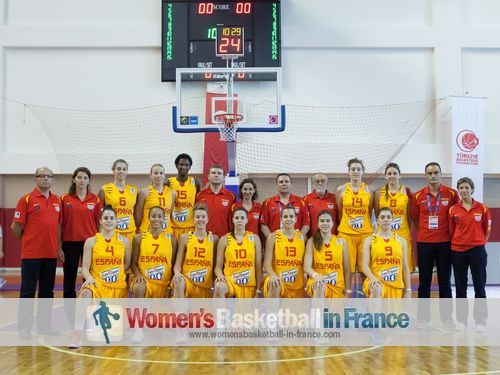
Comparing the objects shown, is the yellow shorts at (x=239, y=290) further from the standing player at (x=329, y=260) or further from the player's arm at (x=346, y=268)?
the player's arm at (x=346, y=268)

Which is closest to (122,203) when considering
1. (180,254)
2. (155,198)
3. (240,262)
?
(155,198)

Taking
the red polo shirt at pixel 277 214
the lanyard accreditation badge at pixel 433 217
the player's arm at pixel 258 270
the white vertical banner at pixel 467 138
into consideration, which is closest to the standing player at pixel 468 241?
the lanyard accreditation badge at pixel 433 217

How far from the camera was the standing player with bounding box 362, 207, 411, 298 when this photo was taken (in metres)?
5.44

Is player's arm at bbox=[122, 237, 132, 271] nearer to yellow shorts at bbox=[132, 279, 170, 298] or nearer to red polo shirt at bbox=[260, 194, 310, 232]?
yellow shorts at bbox=[132, 279, 170, 298]

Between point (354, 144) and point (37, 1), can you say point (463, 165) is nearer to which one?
point (354, 144)

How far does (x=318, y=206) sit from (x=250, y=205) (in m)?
0.74

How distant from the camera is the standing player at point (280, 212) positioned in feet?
→ 19.3

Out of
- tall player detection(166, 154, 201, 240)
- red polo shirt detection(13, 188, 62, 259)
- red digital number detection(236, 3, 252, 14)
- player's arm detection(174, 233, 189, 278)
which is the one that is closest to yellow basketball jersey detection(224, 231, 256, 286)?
player's arm detection(174, 233, 189, 278)

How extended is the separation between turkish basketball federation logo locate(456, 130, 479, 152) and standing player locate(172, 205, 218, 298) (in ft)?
23.3

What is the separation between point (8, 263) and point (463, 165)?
30.1ft

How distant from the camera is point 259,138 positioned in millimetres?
11180

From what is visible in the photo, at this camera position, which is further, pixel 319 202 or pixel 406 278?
pixel 319 202

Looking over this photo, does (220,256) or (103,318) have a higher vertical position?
(220,256)

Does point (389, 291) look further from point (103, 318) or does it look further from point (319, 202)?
point (103, 318)
